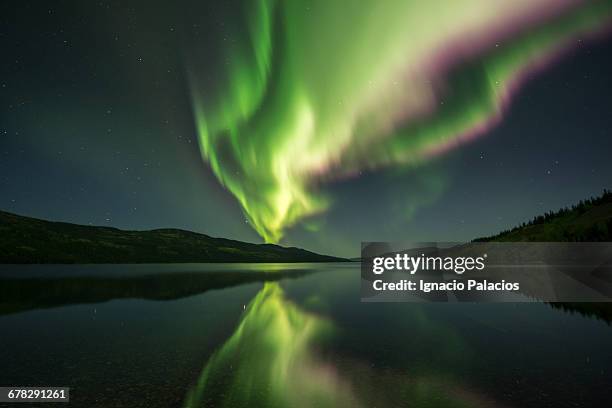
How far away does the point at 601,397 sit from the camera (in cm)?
1577

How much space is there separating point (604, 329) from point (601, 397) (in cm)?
2226

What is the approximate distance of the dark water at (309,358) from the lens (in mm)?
15906

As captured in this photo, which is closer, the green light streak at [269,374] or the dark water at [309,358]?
the green light streak at [269,374]

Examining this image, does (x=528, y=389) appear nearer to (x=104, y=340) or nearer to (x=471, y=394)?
(x=471, y=394)

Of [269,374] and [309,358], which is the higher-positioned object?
[309,358]

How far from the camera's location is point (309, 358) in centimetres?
2286

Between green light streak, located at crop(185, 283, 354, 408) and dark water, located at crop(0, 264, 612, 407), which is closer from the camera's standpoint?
green light streak, located at crop(185, 283, 354, 408)

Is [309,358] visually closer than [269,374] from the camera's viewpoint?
No

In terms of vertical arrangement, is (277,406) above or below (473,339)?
below

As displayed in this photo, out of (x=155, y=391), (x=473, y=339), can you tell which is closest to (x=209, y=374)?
(x=155, y=391)

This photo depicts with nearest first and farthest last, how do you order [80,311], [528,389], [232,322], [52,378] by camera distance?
[528,389], [52,378], [232,322], [80,311]

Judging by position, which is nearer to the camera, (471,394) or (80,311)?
(471,394)

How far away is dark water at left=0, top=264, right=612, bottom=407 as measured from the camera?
626 inches

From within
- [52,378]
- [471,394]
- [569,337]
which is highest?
[569,337]
